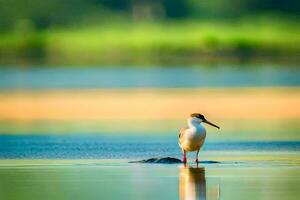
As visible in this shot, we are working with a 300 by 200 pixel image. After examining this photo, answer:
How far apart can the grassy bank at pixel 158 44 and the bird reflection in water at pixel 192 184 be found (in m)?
45.8

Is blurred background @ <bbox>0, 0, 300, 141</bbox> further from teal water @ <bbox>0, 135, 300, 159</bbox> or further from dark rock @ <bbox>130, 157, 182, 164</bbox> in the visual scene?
dark rock @ <bbox>130, 157, 182, 164</bbox>

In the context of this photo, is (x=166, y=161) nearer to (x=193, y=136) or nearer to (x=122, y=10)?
(x=193, y=136)

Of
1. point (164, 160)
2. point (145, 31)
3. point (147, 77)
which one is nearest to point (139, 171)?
point (164, 160)

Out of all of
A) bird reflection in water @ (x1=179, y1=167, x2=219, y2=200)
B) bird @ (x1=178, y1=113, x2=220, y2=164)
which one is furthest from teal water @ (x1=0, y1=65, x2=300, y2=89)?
bird reflection in water @ (x1=179, y1=167, x2=219, y2=200)

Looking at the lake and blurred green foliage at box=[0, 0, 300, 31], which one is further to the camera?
blurred green foliage at box=[0, 0, 300, 31]

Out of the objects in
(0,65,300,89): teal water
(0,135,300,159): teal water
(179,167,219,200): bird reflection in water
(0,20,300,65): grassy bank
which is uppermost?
(0,20,300,65): grassy bank

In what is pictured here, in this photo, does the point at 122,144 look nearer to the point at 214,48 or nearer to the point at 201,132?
the point at 201,132

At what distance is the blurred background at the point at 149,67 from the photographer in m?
27.1

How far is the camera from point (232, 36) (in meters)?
74.1

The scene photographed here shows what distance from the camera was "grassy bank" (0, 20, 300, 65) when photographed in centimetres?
6744

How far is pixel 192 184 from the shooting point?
15.6 metres

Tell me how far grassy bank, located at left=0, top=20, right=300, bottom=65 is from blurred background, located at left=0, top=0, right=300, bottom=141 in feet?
0.25

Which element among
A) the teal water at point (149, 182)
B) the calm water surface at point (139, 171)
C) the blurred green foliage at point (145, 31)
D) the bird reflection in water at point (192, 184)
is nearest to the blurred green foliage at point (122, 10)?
the blurred green foliage at point (145, 31)

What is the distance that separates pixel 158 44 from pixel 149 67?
50.5ft
